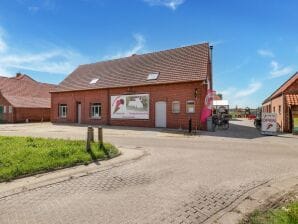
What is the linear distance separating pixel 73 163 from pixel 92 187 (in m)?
2.78

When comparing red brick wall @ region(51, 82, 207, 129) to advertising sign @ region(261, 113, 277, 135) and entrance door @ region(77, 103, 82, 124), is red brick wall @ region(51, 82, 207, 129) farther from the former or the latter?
advertising sign @ region(261, 113, 277, 135)

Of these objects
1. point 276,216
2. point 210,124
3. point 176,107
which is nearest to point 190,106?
point 176,107

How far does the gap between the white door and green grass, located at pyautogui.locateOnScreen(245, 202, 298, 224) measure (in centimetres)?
2125

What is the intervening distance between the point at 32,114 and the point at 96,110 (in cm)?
1499

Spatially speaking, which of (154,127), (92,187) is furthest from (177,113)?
(92,187)

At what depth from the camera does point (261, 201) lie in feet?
19.7

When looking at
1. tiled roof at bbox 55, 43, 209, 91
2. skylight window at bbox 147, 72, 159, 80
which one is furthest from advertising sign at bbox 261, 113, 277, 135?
skylight window at bbox 147, 72, 159, 80

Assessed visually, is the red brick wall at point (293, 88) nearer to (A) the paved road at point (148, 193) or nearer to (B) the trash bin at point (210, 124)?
(B) the trash bin at point (210, 124)

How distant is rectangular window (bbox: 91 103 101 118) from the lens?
3171 cm

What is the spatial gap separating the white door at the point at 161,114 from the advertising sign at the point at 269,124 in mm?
8160

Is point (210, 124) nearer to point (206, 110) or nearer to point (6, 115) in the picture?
point (206, 110)

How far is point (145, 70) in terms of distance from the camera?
29.8 metres

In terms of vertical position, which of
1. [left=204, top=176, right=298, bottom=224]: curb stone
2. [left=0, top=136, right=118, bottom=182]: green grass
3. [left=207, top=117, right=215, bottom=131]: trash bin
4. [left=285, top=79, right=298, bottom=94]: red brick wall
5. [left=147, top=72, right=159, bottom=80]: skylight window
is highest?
[left=147, top=72, right=159, bottom=80]: skylight window

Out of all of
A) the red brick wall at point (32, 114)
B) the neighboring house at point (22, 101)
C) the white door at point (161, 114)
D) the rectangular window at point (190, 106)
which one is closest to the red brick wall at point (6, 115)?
the neighboring house at point (22, 101)
